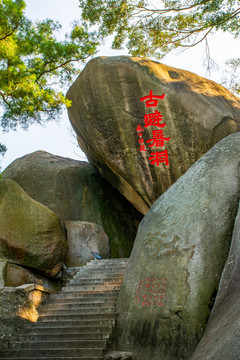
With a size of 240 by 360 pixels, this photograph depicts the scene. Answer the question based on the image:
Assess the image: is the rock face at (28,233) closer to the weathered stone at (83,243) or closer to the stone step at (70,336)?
the weathered stone at (83,243)

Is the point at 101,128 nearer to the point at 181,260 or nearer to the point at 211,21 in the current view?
the point at 211,21

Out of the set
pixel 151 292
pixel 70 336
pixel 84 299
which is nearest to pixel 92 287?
pixel 84 299

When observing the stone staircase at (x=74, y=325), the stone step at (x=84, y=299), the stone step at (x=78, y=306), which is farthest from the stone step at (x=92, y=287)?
the stone step at (x=78, y=306)

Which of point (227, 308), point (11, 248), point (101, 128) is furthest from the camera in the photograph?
point (101, 128)

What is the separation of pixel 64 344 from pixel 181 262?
2.16 m

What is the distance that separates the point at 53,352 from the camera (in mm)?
5363

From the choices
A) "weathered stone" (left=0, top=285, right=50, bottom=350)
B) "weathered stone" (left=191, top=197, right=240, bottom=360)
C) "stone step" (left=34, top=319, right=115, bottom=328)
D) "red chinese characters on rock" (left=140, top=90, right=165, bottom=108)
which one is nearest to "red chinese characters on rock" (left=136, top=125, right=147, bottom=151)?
"red chinese characters on rock" (left=140, top=90, right=165, bottom=108)

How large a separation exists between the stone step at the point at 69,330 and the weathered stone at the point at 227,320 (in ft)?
6.49

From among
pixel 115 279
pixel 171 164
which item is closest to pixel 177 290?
pixel 115 279

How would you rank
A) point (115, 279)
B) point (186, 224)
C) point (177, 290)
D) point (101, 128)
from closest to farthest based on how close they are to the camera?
point (177, 290) < point (186, 224) < point (115, 279) < point (101, 128)

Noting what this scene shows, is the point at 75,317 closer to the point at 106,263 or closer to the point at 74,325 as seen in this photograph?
the point at 74,325

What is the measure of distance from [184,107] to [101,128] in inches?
91.7

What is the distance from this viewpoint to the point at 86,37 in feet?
30.9

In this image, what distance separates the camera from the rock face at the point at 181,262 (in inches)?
192
